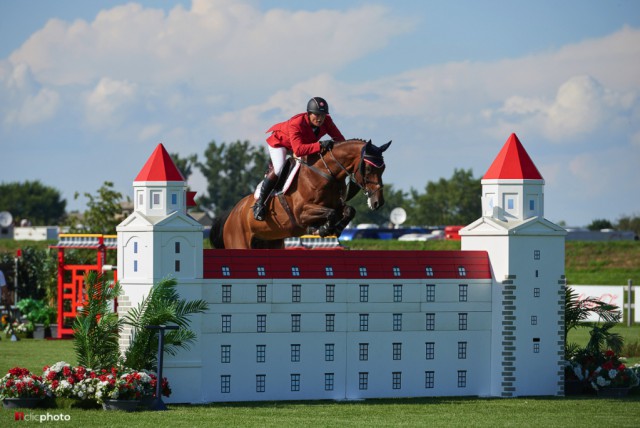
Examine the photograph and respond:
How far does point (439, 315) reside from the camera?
836 inches

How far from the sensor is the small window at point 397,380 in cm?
2096

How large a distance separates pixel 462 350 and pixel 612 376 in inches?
112

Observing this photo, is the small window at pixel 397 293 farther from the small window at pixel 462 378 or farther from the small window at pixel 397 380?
the small window at pixel 462 378

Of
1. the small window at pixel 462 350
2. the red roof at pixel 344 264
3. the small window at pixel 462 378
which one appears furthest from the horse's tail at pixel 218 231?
the small window at pixel 462 378

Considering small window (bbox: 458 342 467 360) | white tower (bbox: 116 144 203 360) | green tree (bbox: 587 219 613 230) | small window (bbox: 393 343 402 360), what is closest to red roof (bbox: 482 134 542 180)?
small window (bbox: 458 342 467 360)

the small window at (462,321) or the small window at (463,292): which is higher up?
the small window at (463,292)

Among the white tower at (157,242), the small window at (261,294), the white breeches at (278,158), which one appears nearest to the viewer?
the white breeches at (278,158)

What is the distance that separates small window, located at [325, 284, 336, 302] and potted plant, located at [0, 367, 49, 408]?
16.8ft

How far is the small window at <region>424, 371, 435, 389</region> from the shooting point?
21.2 m

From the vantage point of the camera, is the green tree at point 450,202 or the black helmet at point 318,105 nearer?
the black helmet at point 318,105

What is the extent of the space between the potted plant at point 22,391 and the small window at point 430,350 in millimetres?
6933

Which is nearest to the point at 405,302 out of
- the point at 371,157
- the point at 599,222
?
the point at 371,157

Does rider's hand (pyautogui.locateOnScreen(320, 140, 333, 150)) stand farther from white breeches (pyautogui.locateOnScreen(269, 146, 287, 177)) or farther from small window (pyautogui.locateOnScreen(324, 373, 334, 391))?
small window (pyautogui.locateOnScreen(324, 373, 334, 391))

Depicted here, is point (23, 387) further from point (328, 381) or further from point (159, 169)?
point (328, 381)
